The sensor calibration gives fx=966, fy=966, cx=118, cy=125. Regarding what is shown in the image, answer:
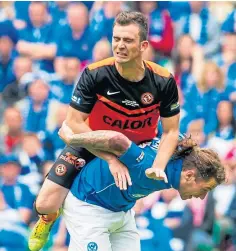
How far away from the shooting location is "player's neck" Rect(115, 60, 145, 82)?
22.5 ft

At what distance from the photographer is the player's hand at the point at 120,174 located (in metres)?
6.71

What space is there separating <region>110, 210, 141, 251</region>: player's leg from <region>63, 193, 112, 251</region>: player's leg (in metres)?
0.20

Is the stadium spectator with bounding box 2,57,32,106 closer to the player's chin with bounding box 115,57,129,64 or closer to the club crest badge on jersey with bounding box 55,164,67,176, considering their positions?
the club crest badge on jersey with bounding box 55,164,67,176

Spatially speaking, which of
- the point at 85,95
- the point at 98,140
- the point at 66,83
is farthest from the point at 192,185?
the point at 66,83

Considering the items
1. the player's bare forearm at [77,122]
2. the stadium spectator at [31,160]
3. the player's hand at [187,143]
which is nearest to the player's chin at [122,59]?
the player's bare forearm at [77,122]

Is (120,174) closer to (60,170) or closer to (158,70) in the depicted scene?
(60,170)

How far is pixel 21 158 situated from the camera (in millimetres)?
10422

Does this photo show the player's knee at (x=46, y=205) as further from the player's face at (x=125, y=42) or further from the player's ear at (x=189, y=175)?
the player's face at (x=125, y=42)

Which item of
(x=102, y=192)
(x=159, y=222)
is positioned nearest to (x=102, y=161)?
(x=102, y=192)

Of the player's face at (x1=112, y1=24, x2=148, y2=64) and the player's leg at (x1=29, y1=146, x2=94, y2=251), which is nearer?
the player's face at (x1=112, y1=24, x2=148, y2=64)

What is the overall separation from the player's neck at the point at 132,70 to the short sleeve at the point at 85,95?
0.22 m

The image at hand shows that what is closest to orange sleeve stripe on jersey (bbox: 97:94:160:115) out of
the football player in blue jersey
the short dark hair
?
the football player in blue jersey

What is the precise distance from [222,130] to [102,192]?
11.3 feet

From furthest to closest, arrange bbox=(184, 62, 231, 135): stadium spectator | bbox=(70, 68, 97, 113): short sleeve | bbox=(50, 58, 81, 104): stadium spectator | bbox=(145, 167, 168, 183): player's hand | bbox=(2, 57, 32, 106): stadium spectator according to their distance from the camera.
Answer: bbox=(2, 57, 32, 106): stadium spectator
bbox=(50, 58, 81, 104): stadium spectator
bbox=(184, 62, 231, 135): stadium spectator
bbox=(70, 68, 97, 113): short sleeve
bbox=(145, 167, 168, 183): player's hand
